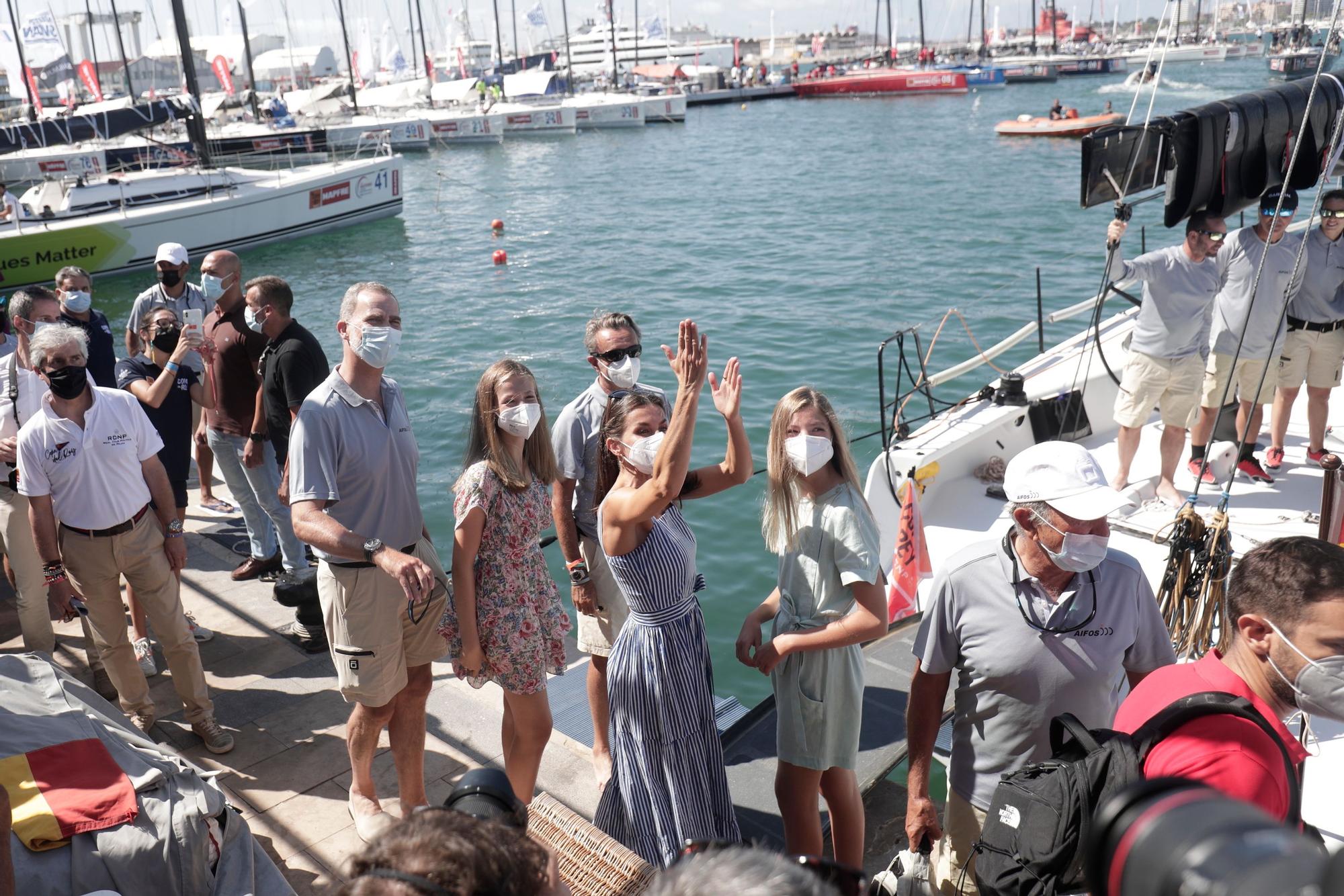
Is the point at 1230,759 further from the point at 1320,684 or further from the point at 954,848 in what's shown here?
the point at 954,848

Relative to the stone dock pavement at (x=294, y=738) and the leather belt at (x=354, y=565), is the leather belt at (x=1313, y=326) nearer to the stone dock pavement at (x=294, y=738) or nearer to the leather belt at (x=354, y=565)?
the stone dock pavement at (x=294, y=738)

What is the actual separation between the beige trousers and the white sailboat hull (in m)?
18.5

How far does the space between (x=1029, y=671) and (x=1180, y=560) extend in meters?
1.96

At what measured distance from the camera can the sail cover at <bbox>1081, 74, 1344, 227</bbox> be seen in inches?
227

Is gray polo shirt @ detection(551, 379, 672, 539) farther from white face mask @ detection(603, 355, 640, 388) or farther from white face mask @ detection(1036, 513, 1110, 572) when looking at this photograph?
white face mask @ detection(1036, 513, 1110, 572)

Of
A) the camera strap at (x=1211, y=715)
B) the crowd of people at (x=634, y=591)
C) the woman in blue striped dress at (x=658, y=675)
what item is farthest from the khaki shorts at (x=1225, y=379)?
the camera strap at (x=1211, y=715)

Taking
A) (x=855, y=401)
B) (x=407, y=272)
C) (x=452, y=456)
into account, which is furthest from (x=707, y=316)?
(x=407, y=272)

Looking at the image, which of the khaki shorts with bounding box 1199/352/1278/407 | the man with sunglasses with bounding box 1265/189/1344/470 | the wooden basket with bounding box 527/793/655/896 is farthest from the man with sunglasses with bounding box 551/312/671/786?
the man with sunglasses with bounding box 1265/189/1344/470

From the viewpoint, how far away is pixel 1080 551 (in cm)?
247

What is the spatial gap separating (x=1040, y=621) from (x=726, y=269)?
17293 mm

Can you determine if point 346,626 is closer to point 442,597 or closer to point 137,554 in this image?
point 442,597

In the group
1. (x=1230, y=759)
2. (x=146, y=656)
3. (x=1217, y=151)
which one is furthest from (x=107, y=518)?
(x=1217, y=151)

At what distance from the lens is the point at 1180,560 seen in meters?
4.07

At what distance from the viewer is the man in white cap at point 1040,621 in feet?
8.20
